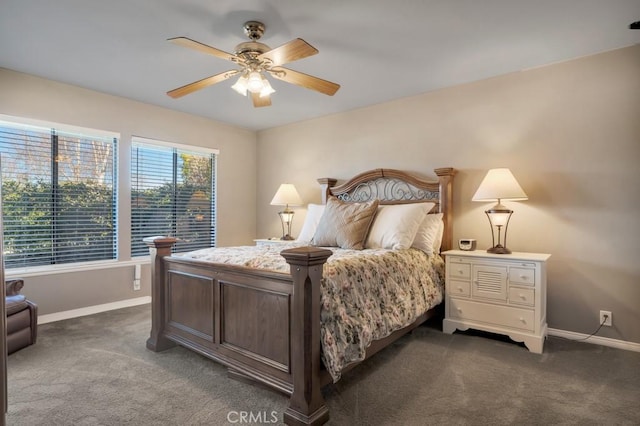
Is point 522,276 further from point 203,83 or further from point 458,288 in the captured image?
point 203,83

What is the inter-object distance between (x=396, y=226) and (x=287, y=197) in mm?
1858

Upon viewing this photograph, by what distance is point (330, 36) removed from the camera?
8.55 ft

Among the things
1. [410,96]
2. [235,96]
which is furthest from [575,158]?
[235,96]

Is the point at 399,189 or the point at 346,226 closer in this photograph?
the point at 346,226

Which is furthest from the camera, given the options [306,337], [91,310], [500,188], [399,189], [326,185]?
[326,185]

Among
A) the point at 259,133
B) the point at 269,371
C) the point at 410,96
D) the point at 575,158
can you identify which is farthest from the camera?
the point at 259,133

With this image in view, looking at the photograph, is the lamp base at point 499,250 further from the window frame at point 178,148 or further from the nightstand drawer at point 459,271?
the window frame at point 178,148

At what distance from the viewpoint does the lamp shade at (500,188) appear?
9.59ft

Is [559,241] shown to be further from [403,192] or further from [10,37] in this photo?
[10,37]

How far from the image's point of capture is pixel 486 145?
3426 millimetres

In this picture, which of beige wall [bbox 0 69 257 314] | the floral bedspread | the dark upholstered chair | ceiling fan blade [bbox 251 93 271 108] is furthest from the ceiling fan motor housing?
the dark upholstered chair

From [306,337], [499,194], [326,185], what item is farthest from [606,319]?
[326,185]

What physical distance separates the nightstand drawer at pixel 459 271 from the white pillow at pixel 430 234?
0.77 ft

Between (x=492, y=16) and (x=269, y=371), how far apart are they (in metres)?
2.67
